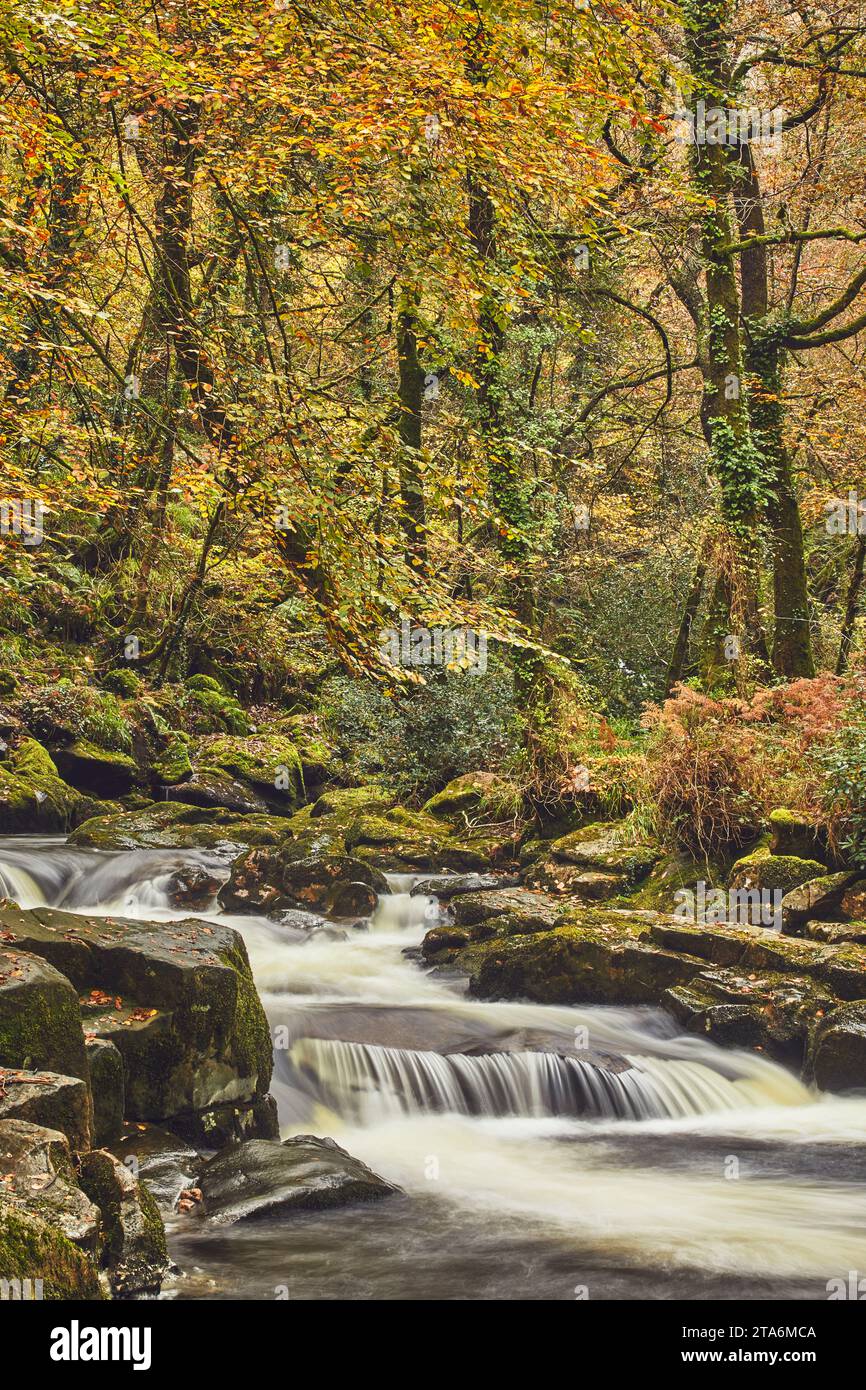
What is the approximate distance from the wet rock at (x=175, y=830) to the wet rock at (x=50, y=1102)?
9.49 m

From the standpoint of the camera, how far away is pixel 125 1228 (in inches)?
200

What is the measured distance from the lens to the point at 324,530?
24.3 ft

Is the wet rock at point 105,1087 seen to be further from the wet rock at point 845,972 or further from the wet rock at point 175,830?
the wet rock at point 175,830

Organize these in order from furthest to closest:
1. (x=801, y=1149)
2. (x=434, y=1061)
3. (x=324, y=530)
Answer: (x=434, y=1061) → (x=801, y=1149) → (x=324, y=530)

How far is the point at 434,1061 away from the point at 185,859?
19.5 ft

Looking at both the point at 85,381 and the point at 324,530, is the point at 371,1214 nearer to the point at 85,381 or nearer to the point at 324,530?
the point at 324,530

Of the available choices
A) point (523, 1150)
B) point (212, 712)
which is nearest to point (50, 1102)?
point (523, 1150)

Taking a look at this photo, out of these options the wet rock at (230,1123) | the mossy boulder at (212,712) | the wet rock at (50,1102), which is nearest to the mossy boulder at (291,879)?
the wet rock at (230,1123)

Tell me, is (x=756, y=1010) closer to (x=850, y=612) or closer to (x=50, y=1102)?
(x=50, y=1102)

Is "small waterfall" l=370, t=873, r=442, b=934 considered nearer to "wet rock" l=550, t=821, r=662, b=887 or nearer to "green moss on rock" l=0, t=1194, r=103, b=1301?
"wet rock" l=550, t=821, r=662, b=887

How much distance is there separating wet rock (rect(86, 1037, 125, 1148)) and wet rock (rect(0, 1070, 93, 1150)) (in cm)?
97

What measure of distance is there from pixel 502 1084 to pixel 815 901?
3829 mm

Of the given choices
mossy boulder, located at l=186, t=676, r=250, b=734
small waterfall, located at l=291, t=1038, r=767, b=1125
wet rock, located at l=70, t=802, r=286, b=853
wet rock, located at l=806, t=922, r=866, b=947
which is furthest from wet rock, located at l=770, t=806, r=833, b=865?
mossy boulder, located at l=186, t=676, r=250, b=734
